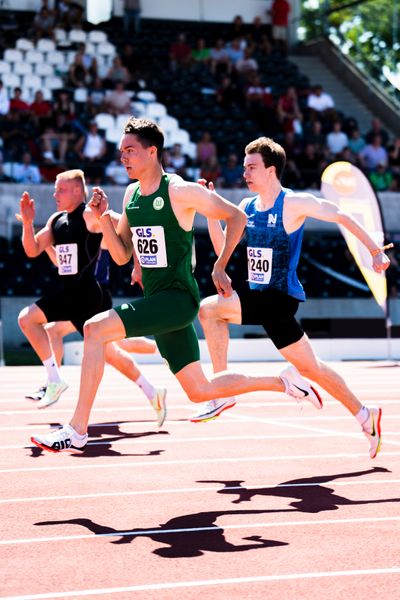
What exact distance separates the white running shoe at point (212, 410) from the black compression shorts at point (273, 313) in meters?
0.51

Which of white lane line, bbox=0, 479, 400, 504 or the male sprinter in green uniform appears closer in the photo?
the male sprinter in green uniform

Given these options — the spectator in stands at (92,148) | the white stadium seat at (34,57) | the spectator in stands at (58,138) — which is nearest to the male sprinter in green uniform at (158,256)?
the spectator in stands at (58,138)

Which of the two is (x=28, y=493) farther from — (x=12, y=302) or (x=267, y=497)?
(x=12, y=302)

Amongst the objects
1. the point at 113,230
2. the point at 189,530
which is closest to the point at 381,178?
the point at 113,230

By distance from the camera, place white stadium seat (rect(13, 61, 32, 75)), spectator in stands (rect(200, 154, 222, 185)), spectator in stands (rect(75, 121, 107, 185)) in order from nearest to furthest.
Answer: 1. spectator in stands (rect(75, 121, 107, 185))
2. spectator in stands (rect(200, 154, 222, 185))
3. white stadium seat (rect(13, 61, 32, 75))

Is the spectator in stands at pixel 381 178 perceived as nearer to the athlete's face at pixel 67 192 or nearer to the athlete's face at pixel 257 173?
the athlete's face at pixel 67 192

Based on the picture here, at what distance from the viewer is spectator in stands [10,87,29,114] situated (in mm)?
24830

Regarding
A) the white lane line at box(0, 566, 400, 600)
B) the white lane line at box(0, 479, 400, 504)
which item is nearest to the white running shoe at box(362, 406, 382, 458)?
the white lane line at box(0, 479, 400, 504)

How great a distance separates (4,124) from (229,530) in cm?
1933

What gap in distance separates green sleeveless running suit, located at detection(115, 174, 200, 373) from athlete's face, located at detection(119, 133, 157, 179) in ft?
0.48

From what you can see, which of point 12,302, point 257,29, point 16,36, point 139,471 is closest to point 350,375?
point 12,302

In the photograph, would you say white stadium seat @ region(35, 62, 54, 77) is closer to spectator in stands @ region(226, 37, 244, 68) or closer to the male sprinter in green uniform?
spectator in stands @ region(226, 37, 244, 68)

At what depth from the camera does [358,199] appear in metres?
17.8

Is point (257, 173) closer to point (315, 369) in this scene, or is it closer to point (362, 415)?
point (315, 369)
